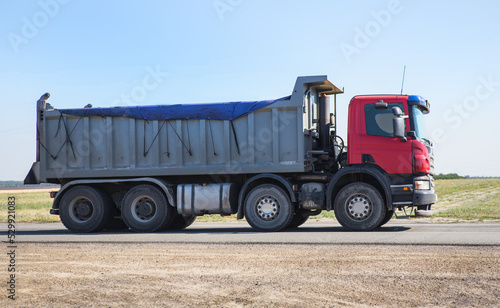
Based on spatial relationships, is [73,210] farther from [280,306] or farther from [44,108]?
[280,306]

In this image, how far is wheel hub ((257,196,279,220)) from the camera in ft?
43.7

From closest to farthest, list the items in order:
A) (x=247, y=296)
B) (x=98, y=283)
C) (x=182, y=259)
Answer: (x=247, y=296) → (x=98, y=283) → (x=182, y=259)

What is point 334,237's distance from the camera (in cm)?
1138

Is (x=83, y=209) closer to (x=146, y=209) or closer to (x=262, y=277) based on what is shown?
(x=146, y=209)

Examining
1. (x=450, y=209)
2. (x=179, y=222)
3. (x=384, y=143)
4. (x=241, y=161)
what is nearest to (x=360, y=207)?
(x=384, y=143)

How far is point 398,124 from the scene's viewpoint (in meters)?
12.5

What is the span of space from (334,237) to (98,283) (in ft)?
18.6

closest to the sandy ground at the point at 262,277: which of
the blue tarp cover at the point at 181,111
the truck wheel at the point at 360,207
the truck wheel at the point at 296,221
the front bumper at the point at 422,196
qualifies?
the truck wheel at the point at 360,207

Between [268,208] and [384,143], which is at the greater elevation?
[384,143]

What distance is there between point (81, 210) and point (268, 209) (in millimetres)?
4795

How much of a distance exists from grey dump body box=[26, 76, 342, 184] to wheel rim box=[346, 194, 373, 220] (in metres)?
1.33

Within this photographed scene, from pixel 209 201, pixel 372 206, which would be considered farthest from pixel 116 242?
pixel 372 206

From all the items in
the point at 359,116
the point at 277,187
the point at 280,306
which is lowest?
the point at 280,306

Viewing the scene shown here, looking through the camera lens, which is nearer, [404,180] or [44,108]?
[404,180]
